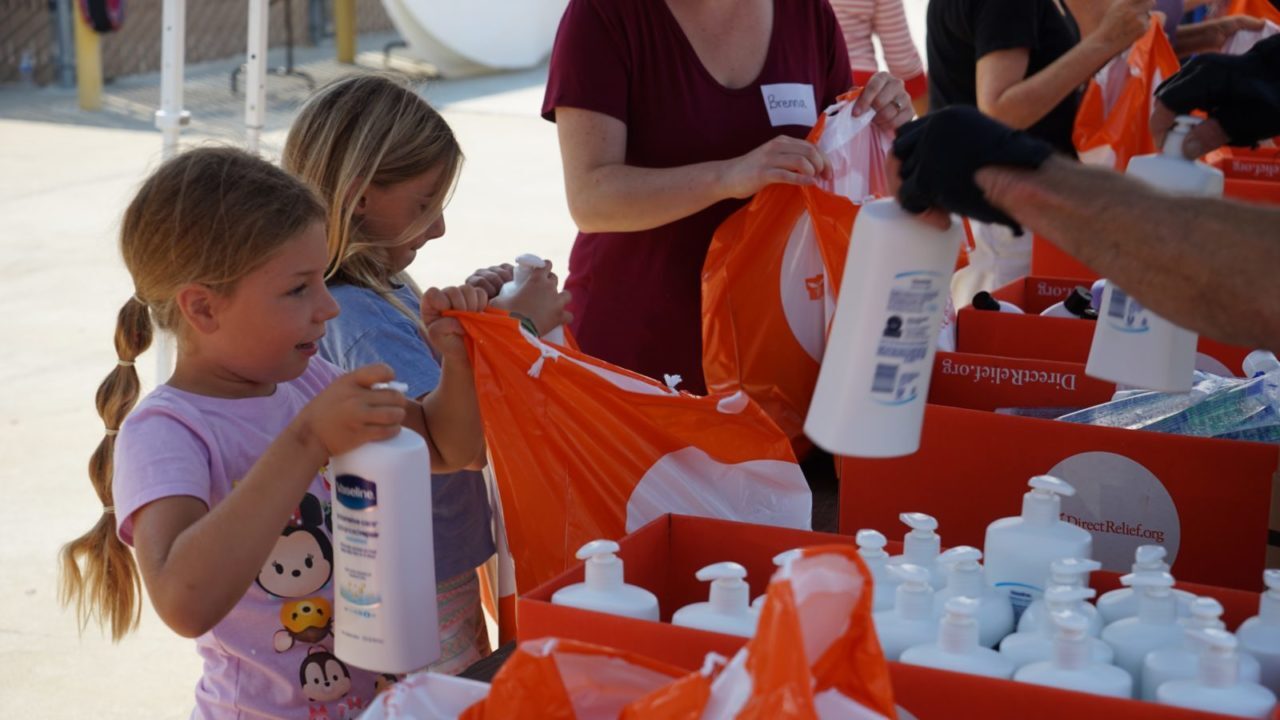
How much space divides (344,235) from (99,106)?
32.9ft

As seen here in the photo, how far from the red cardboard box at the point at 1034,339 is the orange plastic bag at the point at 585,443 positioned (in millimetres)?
718

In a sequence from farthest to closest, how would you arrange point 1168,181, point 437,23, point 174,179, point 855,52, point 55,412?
point 437,23
point 55,412
point 855,52
point 174,179
point 1168,181

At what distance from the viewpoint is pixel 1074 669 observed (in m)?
1.17

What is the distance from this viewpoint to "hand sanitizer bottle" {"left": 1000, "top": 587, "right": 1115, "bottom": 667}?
1220mm

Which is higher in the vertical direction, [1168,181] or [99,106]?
[1168,181]

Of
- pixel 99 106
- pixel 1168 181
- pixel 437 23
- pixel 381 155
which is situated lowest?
pixel 99 106

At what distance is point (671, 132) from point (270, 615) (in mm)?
1138

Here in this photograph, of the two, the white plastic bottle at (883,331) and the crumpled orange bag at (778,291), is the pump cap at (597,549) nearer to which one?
the white plastic bottle at (883,331)

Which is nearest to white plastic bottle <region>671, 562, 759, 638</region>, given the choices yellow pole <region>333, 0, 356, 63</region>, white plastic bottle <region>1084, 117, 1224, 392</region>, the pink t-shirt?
white plastic bottle <region>1084, 117, 1224, 392</region>

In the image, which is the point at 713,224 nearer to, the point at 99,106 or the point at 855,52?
the point at 855,52

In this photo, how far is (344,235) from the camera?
200 cm

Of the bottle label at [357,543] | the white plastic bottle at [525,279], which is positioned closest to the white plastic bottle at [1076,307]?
the white plastic bottle at [525,279]

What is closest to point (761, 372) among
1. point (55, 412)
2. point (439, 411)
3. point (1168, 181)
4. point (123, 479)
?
point (439, 411)

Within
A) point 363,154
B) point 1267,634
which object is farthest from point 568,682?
point 363,154
